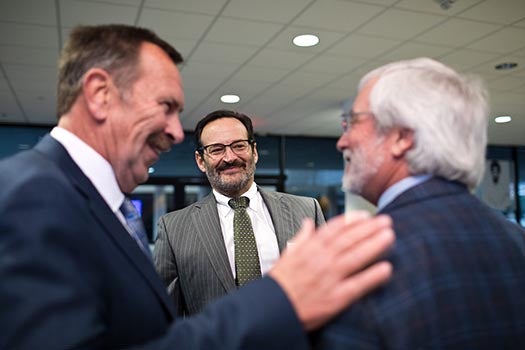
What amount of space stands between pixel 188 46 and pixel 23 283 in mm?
3896

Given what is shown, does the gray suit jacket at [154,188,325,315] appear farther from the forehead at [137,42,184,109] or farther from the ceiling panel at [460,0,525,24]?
the ceiling panel at [460,0,525,24]

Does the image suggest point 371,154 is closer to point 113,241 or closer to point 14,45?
point 113,241

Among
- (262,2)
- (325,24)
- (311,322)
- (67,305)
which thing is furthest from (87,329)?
(325,24)

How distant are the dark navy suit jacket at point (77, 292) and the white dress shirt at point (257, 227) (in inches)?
49.0

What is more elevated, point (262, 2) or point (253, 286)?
point (262, 2)

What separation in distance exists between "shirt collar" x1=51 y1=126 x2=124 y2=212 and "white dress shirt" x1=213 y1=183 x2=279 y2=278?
1.14 meters

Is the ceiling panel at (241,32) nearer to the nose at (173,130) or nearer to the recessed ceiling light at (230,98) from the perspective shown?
the recessed ceiling light at (230,98)

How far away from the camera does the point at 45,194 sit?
0.80 m

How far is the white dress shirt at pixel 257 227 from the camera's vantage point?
7.01ft

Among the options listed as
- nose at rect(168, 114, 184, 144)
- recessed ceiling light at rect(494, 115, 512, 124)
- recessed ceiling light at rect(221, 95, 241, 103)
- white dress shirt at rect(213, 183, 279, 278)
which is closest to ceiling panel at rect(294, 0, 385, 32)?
white dress shirt at rect(213, 183, 279, 278)

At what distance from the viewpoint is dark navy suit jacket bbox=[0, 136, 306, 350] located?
28.0 inches

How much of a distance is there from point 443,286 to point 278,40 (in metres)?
3.67

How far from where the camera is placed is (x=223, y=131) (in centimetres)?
231

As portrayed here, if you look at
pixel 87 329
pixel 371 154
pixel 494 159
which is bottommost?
pixel 87 329
